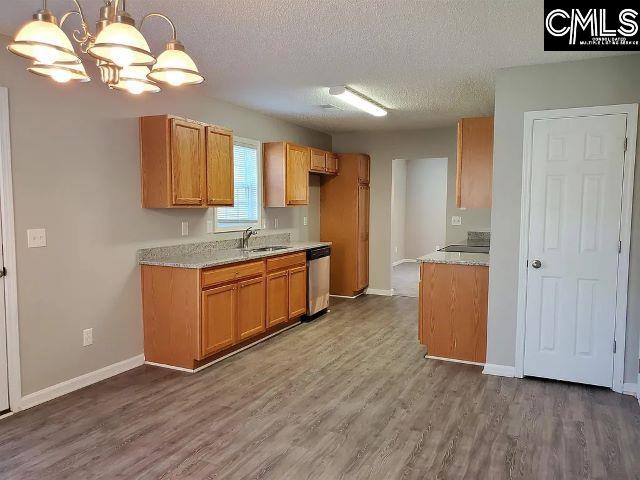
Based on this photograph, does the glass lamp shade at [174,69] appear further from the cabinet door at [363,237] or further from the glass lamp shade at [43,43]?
the cabinet door at [363,237]

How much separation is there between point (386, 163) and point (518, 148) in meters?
3.46

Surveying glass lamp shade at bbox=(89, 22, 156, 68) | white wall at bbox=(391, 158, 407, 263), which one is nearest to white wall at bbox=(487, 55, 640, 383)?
glass lamp shade at bbox=(89, 22, 156, 68)

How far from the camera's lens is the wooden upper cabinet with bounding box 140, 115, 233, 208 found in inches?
156

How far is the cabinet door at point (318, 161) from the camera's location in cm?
624

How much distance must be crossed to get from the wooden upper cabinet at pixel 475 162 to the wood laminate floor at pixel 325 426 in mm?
1484

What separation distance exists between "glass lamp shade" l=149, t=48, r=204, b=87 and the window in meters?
3.22

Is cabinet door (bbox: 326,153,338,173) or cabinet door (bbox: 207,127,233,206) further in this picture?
cabinet door (bbox: 326,153,338,173)

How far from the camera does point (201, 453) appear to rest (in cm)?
264

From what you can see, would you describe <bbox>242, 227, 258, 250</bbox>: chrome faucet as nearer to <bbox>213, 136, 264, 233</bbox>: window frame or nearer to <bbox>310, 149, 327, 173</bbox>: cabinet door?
<bbox>213, 136, 264, 233</bbox>: window frame

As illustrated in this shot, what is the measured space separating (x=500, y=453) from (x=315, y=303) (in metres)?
3.25

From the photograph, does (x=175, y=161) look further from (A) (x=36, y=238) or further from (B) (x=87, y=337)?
(B) (x=87, y=337)

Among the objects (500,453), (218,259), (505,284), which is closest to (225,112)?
(218,259)

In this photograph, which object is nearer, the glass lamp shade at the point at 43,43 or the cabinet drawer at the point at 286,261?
the glass lamp shade at the point at 43,43

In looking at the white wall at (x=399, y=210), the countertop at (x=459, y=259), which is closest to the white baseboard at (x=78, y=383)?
the countertop at (x=459, y=259)
